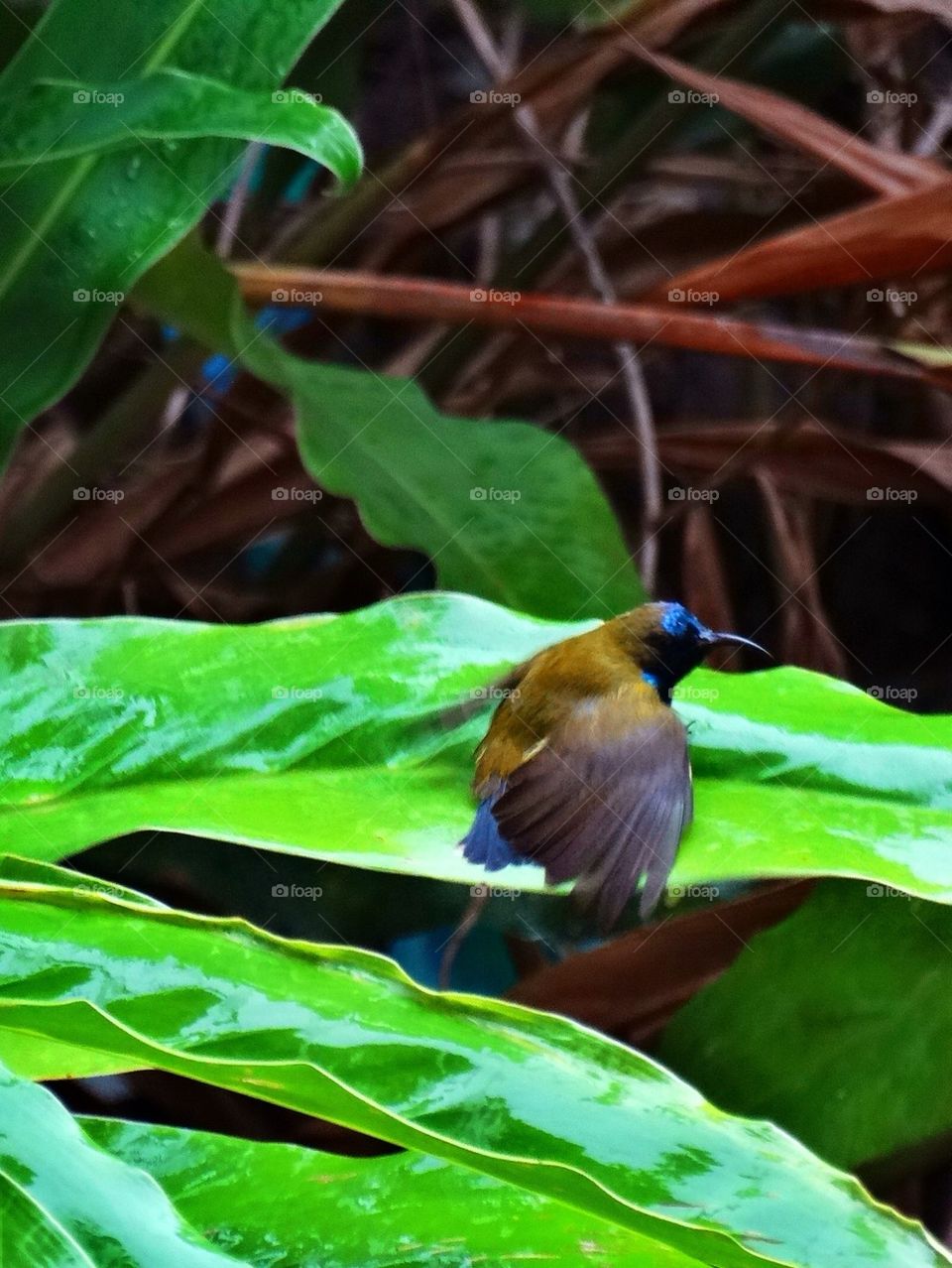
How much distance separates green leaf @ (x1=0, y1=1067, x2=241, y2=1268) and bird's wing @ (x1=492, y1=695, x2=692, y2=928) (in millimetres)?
249

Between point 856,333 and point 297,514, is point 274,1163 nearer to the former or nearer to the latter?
point 297,514

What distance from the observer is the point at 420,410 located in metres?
0.93

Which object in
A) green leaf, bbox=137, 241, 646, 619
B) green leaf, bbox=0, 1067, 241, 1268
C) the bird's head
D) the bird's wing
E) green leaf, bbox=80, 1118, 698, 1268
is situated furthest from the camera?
green leaf, bbox=137, 241, 646, 619

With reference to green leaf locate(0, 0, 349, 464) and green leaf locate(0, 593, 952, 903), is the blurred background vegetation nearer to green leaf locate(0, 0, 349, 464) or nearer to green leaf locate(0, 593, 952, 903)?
green leaf locate(0, 0, 349, 464)

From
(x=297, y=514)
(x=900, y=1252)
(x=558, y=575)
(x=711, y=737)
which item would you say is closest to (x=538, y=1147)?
(x=900, y=1252)

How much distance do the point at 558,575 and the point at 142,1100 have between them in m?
0.51

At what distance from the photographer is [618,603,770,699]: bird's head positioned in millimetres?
694

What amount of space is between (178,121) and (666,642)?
0.38 m

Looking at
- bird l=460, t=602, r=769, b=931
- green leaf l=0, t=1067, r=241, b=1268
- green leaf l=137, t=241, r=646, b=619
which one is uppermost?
green leaf l=137, t=241, r=646, b=619

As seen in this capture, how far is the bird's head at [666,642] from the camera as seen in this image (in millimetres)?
694

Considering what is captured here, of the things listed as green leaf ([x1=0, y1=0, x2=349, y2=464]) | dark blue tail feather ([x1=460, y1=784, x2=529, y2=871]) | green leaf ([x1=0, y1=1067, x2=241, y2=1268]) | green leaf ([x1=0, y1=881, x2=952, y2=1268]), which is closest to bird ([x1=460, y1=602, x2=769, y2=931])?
dark blue tail feather ([x1=460, y1=784, x2=529, y2=871])

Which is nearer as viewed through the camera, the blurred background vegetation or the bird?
the bird

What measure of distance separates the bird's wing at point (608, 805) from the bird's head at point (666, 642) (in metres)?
0.04

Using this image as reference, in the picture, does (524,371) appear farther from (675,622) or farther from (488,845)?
(488,845)
